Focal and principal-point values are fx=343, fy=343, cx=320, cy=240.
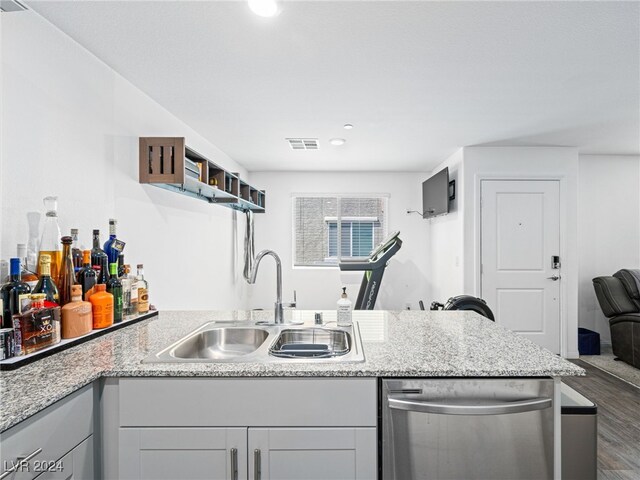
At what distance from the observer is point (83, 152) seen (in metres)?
1.76

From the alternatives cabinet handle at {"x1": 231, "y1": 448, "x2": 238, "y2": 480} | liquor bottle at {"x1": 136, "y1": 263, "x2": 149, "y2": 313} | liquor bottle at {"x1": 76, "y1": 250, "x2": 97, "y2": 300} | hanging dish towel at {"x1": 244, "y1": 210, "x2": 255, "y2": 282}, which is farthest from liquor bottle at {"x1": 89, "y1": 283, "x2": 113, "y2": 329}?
hanging dish towel at {"x1": 244, "y1": 210, "x2": 255, "y2": 282}

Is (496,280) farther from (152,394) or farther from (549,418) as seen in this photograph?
(152,394)

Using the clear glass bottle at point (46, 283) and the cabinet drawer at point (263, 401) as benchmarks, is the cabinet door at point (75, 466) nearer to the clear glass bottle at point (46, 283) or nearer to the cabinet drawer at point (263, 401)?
the cabinet drawer at point (263, 401)

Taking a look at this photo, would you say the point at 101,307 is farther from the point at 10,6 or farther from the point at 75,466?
the point at 10,6

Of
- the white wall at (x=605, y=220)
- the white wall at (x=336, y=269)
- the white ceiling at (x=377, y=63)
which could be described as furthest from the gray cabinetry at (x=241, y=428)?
the white wall at (x=605, y=220)

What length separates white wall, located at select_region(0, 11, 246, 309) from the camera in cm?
138

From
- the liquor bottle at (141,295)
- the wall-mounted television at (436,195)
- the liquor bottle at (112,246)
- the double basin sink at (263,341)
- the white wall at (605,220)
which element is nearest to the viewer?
the double basin sink at (263,341)

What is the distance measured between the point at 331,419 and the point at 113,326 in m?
1.15

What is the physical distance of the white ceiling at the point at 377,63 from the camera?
5.09 feet

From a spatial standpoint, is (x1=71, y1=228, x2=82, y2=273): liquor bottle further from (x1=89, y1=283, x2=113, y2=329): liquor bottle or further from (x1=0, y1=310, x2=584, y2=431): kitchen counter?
(x1=0, y1=310, x2=584, y2=431): kitchen counter

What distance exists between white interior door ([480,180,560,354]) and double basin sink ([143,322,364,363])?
2823 millimetres

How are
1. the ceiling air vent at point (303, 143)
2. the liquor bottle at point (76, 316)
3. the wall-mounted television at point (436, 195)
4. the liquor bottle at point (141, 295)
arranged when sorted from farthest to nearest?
the wall-mounted television at point (436, 195) → the ceiling air vent at point (303, 143) → the liquor bottle at point (141, 295) → the liquor bottle at point (76, 316)

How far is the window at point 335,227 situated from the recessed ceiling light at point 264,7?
12.6 feet

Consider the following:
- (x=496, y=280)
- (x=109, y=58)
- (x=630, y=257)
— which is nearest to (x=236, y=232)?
(x=109, y=58)
